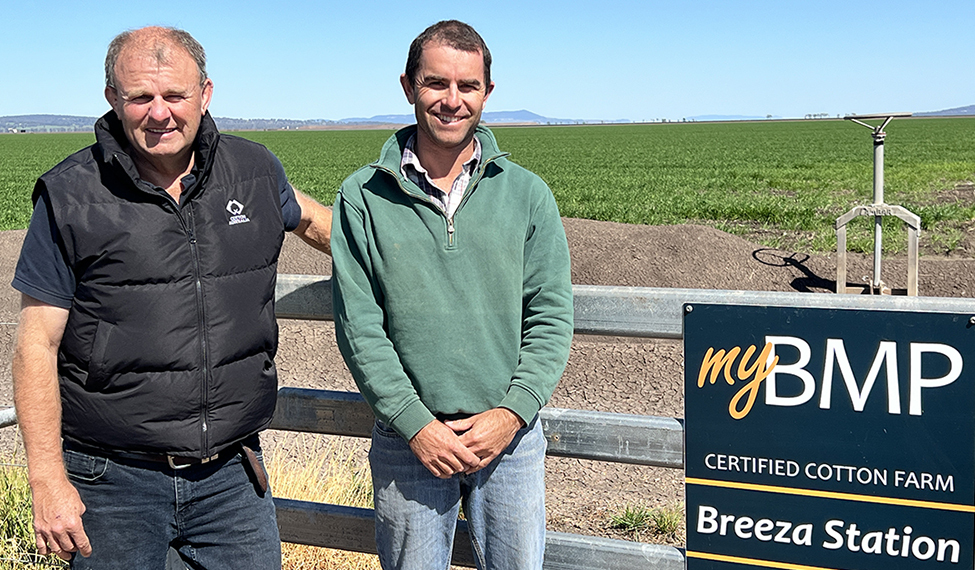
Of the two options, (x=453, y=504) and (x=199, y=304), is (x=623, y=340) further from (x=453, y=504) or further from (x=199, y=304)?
(x=199, y=304)

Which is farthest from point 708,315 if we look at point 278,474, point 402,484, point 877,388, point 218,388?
point 278,474

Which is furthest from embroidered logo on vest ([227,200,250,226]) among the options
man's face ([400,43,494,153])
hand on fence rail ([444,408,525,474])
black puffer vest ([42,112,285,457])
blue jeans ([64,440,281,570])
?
hand on fence rail ([444,408,525,474])

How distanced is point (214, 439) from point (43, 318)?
564 millimetres

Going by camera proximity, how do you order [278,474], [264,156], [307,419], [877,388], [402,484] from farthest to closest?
[278,474] → [307,419] → [264,156] → [402,484] → [877,388]

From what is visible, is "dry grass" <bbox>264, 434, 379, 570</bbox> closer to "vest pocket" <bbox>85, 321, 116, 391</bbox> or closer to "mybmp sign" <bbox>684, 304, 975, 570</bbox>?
"vest pocket" <bbox>85, 321, 116, 391</bbox>

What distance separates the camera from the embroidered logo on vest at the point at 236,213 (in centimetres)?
264

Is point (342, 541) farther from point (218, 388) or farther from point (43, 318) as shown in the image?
point (43, 318)

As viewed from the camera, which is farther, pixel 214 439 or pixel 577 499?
pixel 577 499

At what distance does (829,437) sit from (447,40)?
1512mm

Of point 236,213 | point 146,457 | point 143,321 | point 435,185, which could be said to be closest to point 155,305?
point 143,321

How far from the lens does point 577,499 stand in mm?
5734

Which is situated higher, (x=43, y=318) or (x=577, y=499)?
(x=43, y=318)

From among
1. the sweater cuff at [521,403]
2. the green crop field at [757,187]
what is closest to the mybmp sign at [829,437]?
the sweater cuff at [521,403]

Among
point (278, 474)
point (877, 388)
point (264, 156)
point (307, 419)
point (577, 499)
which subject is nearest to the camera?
point (877, 388)
